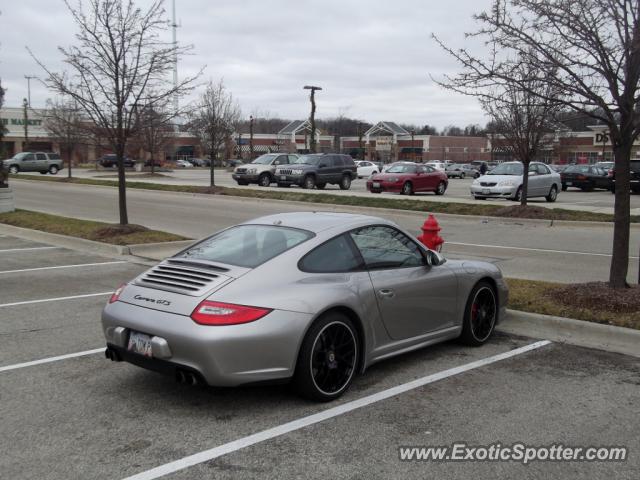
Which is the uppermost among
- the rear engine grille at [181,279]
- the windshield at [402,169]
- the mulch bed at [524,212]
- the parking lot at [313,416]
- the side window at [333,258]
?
the windshield at [402,169]

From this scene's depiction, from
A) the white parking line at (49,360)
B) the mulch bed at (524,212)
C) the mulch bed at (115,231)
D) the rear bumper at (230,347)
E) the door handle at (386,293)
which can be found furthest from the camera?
the mulch bed at (524,212)

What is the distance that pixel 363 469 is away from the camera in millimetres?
3713

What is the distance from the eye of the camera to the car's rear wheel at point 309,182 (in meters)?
31.8

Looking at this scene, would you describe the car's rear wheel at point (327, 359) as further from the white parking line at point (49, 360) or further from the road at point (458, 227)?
the road at point (458, 227)

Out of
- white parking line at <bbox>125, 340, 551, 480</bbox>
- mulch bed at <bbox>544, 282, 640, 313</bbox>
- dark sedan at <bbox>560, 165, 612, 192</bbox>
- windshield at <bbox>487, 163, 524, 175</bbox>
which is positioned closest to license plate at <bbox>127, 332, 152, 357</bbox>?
white parking line at <bbox>125, 340, 551, 480</bbox>

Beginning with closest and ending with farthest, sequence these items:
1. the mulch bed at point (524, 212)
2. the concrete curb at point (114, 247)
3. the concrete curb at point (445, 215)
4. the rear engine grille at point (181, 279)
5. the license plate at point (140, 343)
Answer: the license plate at point (140, 343) < the rear engine grille at point (181, 279) < the concrete curb at point (114, 247) < the concrete curb at point (445, 215) < the mulch bed at point (524, 212)

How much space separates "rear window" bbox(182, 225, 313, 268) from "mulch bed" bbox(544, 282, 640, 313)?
3.81 m

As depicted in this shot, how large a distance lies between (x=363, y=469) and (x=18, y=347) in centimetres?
399

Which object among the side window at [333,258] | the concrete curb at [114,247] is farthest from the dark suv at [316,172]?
the side window at [333,258]

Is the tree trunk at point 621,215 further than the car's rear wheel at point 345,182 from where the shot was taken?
No

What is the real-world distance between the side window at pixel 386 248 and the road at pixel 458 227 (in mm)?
5109

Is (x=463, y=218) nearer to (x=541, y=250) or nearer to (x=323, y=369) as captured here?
(x=541, y=250)

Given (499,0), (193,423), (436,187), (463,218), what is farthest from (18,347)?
(436,187)

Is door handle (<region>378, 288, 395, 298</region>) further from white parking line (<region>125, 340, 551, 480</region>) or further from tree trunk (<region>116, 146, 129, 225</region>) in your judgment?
tree trunk (<region>116, 146, 129, 225</region>)
